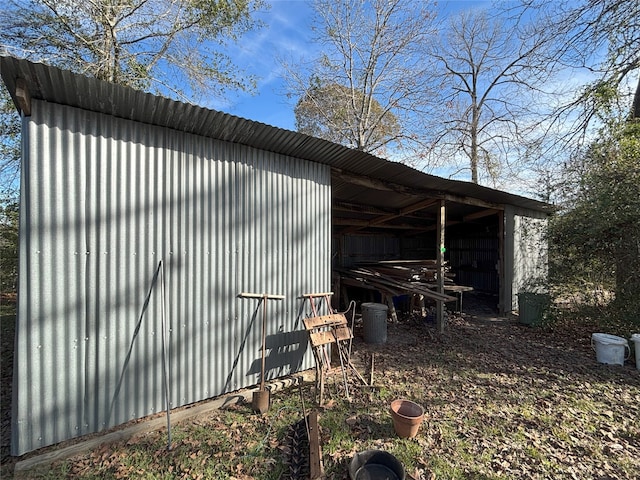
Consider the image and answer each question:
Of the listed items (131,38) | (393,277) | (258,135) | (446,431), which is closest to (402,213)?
(393,277)

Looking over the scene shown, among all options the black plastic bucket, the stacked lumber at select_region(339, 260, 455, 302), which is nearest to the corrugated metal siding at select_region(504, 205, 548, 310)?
the stacked lumber at select_region(339, 260, 455, 302)

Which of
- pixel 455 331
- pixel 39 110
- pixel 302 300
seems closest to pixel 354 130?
pixel 455 331

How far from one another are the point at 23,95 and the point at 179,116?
3.71 ft

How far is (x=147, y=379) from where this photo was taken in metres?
2.94

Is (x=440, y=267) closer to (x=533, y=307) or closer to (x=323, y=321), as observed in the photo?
(x=533, y=307)

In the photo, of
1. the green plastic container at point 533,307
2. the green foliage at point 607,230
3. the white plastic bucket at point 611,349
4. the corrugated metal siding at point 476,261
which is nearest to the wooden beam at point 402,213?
the green foliage at point 607,230

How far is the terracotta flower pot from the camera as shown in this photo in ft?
8.99

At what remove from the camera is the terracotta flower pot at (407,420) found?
8.99 ft

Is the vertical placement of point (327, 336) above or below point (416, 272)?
below

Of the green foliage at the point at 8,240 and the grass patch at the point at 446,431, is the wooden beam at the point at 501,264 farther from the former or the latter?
the green foliage at the point at 8,240

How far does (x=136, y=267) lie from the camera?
289 cm

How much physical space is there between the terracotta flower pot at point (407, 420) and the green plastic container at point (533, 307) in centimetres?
562

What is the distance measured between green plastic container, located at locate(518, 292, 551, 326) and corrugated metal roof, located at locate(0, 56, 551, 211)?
14.7 feet

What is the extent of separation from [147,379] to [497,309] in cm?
942
